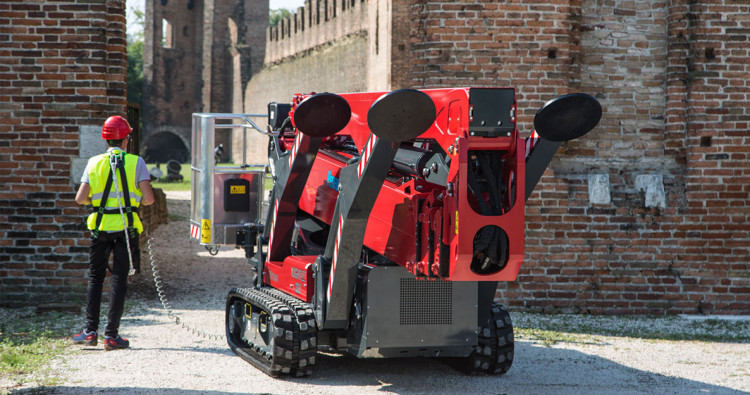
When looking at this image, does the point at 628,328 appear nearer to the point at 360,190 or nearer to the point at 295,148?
the point at 295,148

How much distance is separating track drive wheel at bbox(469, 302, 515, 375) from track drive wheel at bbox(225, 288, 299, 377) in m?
1.34

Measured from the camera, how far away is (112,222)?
23.0 ft

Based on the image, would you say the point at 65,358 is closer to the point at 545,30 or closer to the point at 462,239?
the point at 462,239

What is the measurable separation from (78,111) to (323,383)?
15.2 ft

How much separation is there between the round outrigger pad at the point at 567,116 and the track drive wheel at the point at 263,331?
2327 mm

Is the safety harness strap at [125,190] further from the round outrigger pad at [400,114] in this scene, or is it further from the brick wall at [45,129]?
the round outrigger pad at [400,114]

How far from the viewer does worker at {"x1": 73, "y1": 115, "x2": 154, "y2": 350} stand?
702 centimetres

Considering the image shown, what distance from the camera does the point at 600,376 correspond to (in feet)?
21.4

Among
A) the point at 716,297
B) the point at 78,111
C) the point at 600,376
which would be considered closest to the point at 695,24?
the point at 716,297

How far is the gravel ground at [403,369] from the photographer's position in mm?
6047

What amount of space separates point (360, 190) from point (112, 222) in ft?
8.38

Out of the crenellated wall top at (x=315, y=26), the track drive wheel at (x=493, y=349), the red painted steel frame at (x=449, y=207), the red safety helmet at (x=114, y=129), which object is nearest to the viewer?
the red painted steel frame at (x=449, y=207)

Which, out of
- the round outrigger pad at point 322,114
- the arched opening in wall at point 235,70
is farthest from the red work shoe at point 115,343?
the arched opening in wall at point 235,70

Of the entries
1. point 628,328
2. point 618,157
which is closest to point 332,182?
point 628,328
